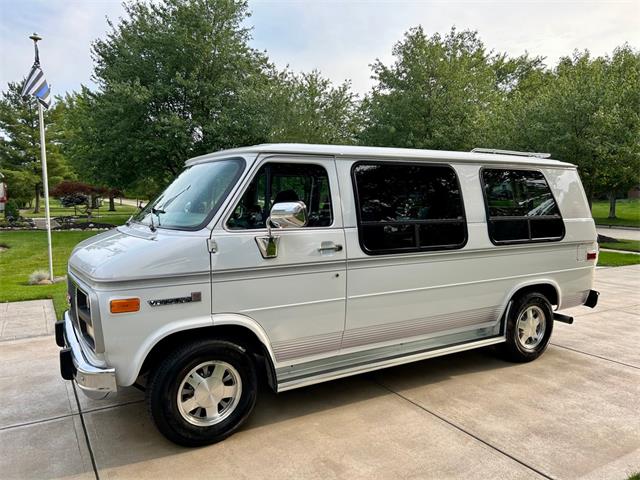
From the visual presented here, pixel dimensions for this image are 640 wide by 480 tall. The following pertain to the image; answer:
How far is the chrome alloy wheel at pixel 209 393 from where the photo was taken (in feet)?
11.4

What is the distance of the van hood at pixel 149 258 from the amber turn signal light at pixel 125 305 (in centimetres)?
15

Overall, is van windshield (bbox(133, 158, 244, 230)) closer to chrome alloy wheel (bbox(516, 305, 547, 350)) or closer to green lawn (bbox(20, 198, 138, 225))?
chrome alloy wheel (bbox(516, 305, 547, 350))

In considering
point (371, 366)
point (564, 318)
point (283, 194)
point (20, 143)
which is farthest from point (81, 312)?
point (20, 143)

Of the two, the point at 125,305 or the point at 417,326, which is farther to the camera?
the point at 417,326

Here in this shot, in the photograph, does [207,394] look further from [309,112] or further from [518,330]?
[309,112]

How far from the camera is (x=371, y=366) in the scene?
13.6 feet

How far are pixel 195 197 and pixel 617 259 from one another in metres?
14.3

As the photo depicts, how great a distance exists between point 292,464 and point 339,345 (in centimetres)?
114

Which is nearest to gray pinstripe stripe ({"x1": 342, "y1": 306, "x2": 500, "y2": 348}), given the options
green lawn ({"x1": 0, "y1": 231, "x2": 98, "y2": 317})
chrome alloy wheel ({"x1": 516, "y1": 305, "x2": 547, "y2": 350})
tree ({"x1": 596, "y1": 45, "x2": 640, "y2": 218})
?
chrome alloy wheel ({"x1": 516, "y1": 305, "x2": 547, "y2": 350})

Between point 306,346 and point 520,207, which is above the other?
point 520,207

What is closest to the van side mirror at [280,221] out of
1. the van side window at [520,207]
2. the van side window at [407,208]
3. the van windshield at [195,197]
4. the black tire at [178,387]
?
the van windshield at [195,197]

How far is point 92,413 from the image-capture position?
13.3 feet

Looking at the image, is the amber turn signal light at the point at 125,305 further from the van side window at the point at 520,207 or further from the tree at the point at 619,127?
the tree at the point at 619,127

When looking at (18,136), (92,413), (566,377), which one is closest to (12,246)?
(92,413)
